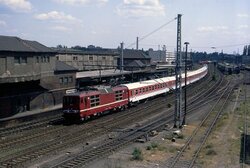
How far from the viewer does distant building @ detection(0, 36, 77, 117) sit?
39.4 meters

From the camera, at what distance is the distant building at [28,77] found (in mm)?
39406

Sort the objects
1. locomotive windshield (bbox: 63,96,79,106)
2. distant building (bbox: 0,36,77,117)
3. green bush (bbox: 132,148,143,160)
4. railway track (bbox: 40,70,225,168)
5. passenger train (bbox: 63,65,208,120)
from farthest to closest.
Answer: distant building (bbox: 0,36,77,117), passenger train (bbox: 63,65,208,120), locomotive windshield (bbox: 63,96,79,106), green bush (bbox: 132,148,143,160), railway track (bbox: 40,70,225,168)


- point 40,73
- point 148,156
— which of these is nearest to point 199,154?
point 148,156

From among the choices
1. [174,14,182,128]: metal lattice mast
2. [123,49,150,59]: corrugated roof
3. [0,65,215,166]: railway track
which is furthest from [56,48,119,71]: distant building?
[174,14,182,128]: metal lattice mast

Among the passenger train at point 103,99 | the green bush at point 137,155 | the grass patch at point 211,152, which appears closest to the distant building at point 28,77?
the passenger train at point 103,99

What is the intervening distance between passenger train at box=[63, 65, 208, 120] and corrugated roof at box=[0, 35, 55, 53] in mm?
8067

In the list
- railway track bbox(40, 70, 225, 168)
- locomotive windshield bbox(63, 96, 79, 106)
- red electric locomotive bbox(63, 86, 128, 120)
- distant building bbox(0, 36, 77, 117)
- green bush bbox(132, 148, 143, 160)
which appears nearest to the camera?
railway track bbox(40, 70, 225, 168)

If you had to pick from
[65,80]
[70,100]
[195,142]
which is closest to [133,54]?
[65,80]

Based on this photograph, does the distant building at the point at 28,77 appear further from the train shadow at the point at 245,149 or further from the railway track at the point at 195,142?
the train shadow at the point at 245,149

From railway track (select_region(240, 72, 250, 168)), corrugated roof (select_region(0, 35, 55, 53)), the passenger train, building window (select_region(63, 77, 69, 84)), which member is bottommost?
railway track (select_region(240, 72, 250, 168))

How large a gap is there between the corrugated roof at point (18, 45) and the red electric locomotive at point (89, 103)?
807cm

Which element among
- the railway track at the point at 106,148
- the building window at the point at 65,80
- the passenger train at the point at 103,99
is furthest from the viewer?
the building window at the point at 65,80

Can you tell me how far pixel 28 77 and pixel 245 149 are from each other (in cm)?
2402

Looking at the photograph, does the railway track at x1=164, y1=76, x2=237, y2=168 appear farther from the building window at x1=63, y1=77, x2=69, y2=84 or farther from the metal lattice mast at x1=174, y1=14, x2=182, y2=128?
the building window at x1=63, y1=77, x2=69, y2=84
